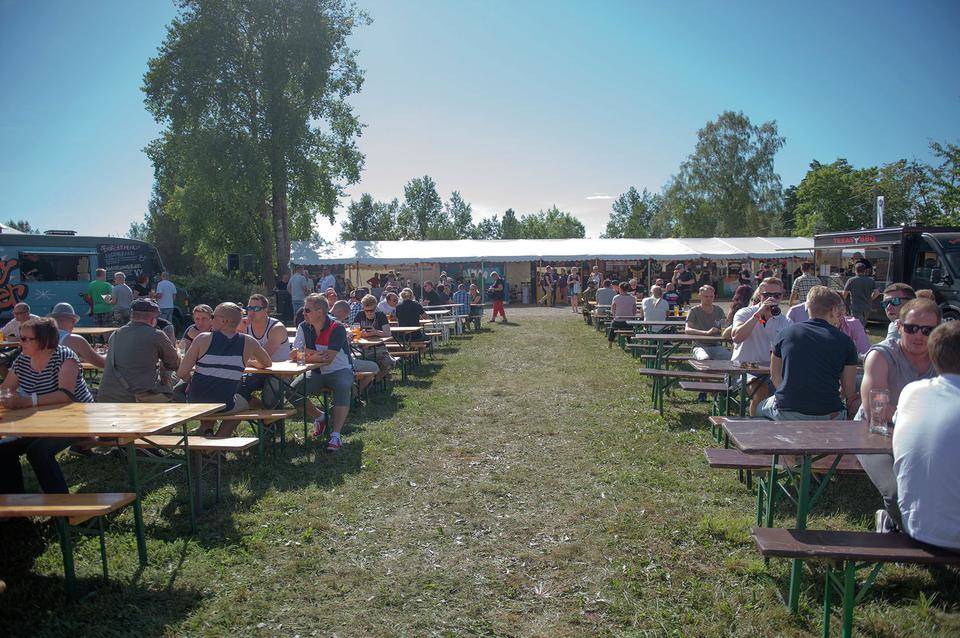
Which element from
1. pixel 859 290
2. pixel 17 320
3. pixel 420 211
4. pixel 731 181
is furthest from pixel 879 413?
pixel 420 211

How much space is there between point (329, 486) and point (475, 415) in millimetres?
2450

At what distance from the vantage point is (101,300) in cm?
1193

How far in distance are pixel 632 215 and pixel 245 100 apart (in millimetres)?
61393

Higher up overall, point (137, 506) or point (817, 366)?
point (817, 366)

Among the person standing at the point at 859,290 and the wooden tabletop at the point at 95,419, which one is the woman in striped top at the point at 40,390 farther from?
the person standing at the point at 859,290

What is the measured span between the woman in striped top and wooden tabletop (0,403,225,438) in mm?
134

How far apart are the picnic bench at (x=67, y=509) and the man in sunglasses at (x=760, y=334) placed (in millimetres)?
4717

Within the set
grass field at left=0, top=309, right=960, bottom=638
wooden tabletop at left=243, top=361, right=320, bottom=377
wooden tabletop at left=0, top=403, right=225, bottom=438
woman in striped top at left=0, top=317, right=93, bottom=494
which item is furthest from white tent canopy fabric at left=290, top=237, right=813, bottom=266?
wooden tabletop at left=0, top=403, right=225, bottom=438

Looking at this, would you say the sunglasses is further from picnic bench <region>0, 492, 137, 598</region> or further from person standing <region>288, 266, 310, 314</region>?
person standing <region>288, 266, 310, 314</region>

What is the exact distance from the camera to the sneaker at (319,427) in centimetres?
586

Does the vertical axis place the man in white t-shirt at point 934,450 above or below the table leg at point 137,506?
above

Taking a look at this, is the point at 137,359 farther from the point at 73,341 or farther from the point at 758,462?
the point at 758,462

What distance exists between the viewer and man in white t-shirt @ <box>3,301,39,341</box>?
6.20m

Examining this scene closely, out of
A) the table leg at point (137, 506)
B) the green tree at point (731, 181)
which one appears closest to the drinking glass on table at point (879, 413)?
the table leg at point (137, 506)
